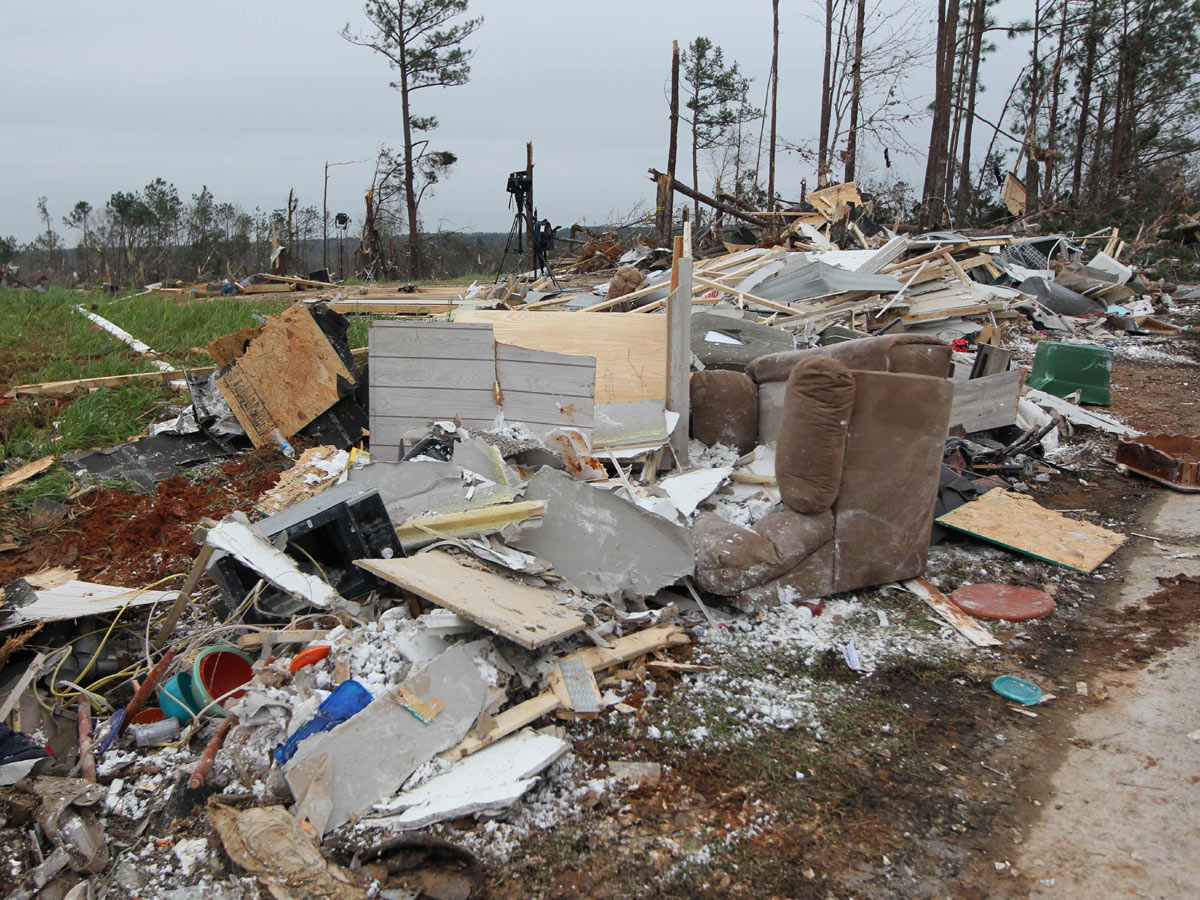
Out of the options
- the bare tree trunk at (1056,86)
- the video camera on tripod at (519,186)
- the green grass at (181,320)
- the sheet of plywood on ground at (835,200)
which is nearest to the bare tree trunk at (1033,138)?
the bare tree trunk at (1056,86)

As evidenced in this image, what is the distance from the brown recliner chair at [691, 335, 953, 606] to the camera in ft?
11.4

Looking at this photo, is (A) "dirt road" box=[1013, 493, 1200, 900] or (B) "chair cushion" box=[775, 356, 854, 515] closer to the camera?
(A) "dirt road" box=[1013, 493, 1200, 900]

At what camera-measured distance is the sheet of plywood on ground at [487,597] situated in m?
2.69

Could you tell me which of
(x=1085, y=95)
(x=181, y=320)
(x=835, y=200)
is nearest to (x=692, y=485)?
(x=181, y=320)

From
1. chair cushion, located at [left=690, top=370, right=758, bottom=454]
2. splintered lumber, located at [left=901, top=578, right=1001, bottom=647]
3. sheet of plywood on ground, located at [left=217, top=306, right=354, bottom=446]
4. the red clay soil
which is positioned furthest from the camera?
sheet of plywood on ground, located at [left=217, top=306, right=354, bottom=446]

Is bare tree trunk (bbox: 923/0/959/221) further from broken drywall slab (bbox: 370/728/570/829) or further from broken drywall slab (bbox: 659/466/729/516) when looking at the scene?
broken drywall slab (bbox: 370/728/570/829)

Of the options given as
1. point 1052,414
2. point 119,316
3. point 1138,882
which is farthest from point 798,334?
point 119,316

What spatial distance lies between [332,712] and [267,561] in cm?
87

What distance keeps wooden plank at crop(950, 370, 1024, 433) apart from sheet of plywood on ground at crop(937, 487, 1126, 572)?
1.43 metres

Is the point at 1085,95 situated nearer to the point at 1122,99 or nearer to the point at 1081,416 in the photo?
the point at 1122,99

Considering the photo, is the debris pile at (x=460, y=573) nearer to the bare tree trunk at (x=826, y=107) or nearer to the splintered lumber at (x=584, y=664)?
the splintered lumber at (x=584, y=664)

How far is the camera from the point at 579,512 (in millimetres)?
3666

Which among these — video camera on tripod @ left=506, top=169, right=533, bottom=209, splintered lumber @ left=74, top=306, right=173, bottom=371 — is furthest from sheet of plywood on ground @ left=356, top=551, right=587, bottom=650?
video camera on tripod @ left=506, top=169, right=533, bottom=209

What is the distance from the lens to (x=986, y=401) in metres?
6.02
